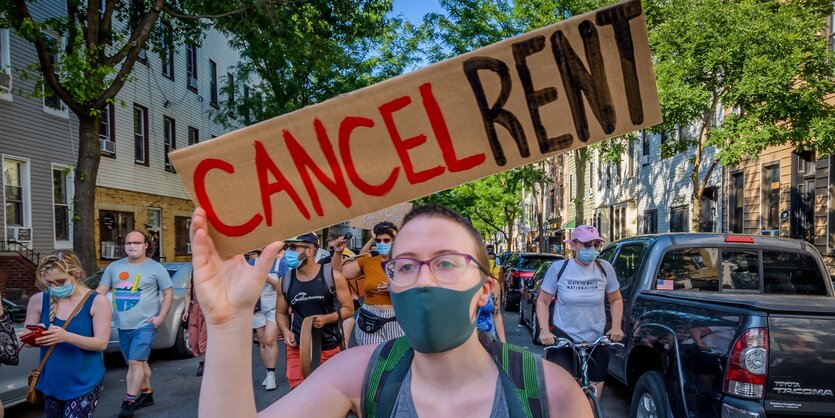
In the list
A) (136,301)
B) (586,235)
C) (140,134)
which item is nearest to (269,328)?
(136,301)

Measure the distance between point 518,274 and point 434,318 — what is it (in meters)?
13.7

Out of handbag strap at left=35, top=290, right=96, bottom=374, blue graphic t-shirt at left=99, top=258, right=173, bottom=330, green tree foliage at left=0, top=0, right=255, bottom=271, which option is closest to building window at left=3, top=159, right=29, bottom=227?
green tree foliage at left=0, top=0, right=255, bottom=271

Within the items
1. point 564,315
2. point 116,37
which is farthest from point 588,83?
point 116,37

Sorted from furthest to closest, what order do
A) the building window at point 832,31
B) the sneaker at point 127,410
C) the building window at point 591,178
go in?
the building window at point 591,178 < the building window at point 832,31 < the sneaker at point 127,410

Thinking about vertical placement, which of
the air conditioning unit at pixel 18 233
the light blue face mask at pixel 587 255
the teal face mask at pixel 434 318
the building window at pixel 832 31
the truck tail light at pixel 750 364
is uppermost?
the building window at pixel 832 31

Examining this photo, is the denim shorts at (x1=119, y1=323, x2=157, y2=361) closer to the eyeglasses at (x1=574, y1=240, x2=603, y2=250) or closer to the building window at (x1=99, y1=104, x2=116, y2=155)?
the eyeglasses at (x1=574, y1=240, x2=603, y2=250)

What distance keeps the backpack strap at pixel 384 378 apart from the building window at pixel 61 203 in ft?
59.3

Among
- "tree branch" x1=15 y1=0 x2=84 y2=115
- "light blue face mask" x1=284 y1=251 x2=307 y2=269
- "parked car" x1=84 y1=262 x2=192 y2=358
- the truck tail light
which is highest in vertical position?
"tree branch" x1=15 y1=0 x2=84 y2=115

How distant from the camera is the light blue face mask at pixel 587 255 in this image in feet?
16.2

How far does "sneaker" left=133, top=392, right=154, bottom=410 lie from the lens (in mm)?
6289

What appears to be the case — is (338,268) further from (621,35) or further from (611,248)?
(621,35)

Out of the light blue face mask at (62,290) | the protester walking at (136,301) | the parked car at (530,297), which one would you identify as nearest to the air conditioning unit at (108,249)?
the parked car at (530,297)

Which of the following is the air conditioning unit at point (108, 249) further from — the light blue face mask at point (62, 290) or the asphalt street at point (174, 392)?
the light blue face mask at point (62, 290)

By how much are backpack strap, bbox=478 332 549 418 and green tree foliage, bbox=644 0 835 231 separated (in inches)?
437
